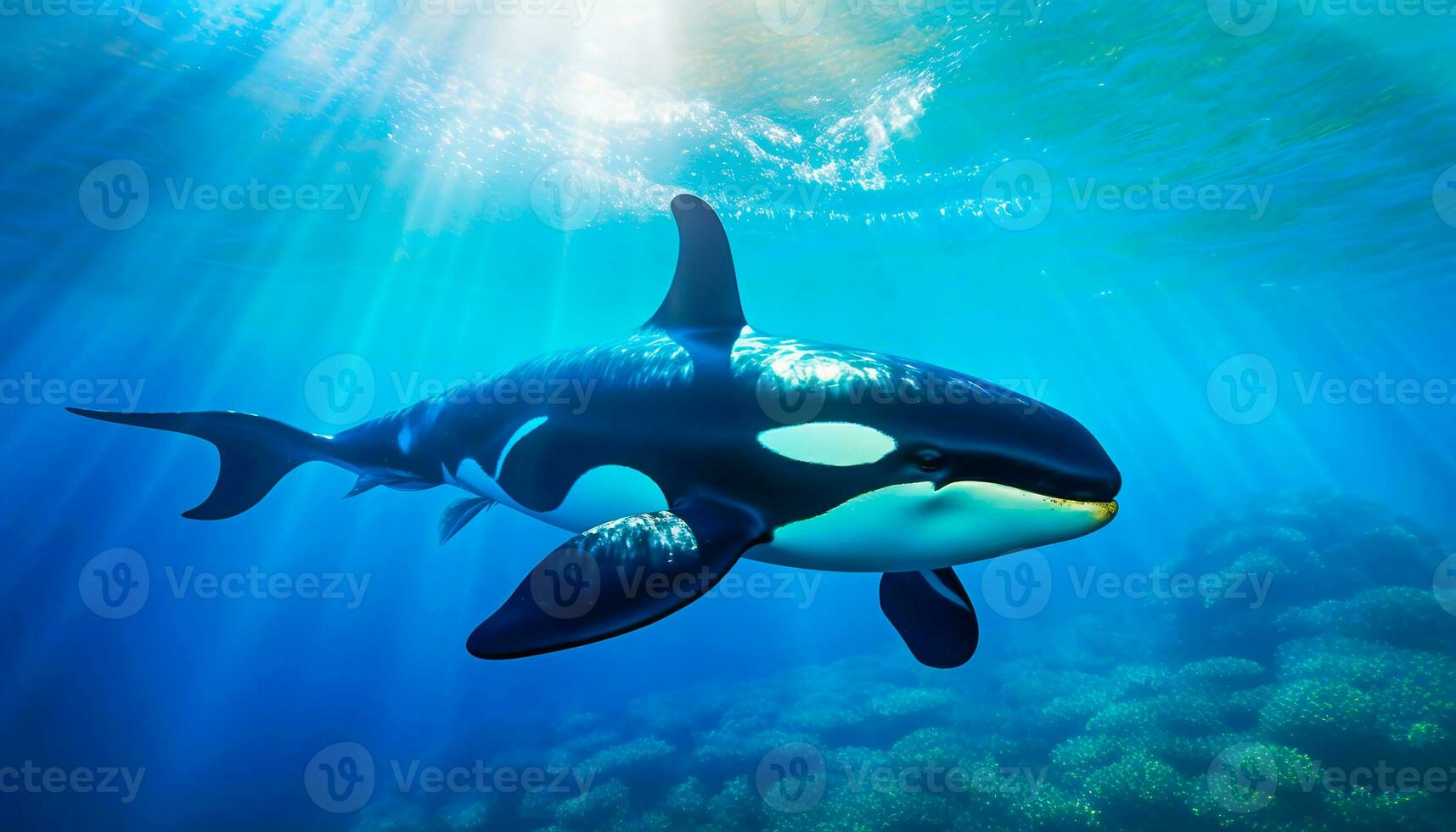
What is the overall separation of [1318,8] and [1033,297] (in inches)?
829

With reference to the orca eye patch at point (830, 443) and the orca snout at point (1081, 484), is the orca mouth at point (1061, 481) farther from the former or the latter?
the orca eye patch at point (830, 443)

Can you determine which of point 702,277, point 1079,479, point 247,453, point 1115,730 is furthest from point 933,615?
point 1115,730

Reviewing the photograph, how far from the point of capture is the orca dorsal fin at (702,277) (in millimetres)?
3922

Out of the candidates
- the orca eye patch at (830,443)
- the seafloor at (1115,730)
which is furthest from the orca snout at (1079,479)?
the seafloor at (1115,730)

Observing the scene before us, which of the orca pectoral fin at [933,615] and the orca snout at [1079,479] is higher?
the orca snout at [1079,479]

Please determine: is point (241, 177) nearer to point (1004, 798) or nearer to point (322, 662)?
point (1004, 798)

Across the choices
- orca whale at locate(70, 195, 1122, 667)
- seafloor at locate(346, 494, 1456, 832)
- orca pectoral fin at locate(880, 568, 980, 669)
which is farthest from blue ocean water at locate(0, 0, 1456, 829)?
orca whale at locate(70, 195, 1122, 667)

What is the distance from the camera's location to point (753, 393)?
314cm

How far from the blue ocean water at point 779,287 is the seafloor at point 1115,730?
92mm

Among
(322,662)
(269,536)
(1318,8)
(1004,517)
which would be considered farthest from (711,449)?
(269,536)

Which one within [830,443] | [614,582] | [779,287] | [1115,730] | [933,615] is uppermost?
[779,287]

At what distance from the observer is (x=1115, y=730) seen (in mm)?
11344

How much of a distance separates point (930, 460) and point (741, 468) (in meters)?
0.85

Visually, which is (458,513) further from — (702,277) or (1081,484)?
(1081,484)
